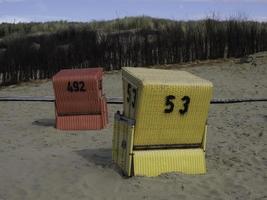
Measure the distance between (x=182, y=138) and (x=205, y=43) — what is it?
16.6m

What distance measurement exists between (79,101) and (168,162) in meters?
4.76

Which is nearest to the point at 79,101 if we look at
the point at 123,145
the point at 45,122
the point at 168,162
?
the point at 45,122

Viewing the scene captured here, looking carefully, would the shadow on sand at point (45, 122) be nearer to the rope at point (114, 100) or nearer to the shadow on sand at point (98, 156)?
the rope at point (114, 100)

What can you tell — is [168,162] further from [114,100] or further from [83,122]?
[114,100]

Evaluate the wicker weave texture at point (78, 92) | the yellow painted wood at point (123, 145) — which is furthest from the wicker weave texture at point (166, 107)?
the wicker weave texture at point (78, 92)

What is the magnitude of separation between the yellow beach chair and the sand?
0.64 feet

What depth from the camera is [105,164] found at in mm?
8742

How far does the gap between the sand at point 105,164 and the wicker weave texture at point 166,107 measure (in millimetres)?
528

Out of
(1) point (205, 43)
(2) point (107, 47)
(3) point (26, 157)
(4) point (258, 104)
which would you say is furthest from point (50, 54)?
(3) point (26, 157)

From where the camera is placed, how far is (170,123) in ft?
26.2

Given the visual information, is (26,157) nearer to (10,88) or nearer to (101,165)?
(101,165)

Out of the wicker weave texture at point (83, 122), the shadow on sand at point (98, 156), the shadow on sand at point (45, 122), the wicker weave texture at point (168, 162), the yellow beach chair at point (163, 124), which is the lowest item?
the shadow on sand at point (45, 122)

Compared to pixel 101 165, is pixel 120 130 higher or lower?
higher

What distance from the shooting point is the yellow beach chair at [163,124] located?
7781 mm
